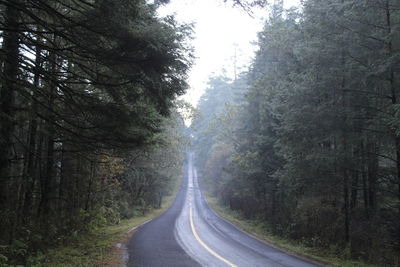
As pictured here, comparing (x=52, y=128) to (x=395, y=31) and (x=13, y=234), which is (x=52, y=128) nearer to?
(x=13, y=234)

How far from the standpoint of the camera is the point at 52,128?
8.87 m

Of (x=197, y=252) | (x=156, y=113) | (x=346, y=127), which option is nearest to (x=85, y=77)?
(x=156, y=113)

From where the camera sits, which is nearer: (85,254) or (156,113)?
Result: (156,113)

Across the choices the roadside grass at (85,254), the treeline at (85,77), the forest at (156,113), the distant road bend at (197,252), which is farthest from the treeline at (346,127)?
the roadside grass at (85,254)

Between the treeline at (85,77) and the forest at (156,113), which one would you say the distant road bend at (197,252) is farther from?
the treeline at (85,77)

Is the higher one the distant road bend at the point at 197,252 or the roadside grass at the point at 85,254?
the roadside grass at the point at 85,254

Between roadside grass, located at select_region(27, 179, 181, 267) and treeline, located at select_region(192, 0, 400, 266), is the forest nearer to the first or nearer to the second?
treeline, located at select_region(192, 0, 400, 266)

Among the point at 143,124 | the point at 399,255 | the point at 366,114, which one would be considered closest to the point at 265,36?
the point at 366,114

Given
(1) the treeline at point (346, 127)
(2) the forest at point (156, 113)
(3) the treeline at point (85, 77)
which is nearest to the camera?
(3) the treeline at point (85, 77)

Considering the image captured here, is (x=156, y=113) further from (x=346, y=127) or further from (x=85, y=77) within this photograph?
(x=346, y=127)

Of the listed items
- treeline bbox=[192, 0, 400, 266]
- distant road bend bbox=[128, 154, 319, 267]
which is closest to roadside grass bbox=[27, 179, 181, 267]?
distant road bend bbox=[128, 154, 319, 267]

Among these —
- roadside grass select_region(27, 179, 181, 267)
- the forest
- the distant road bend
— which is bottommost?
the distant road bend

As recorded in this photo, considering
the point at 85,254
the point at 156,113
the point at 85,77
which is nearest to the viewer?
the point at 85,77

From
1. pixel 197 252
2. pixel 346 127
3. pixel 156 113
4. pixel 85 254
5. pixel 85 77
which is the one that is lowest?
pixel 197 252
